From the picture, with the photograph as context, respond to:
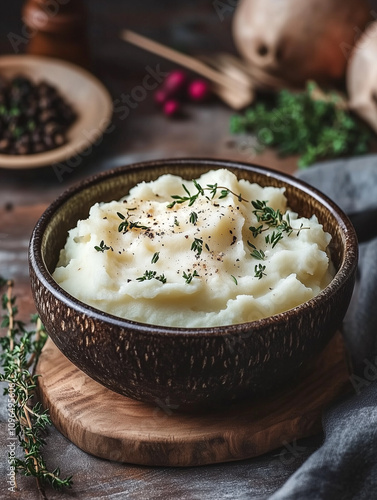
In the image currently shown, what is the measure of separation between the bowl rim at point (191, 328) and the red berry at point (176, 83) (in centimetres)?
188

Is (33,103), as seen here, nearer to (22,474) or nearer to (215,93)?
(215,93)

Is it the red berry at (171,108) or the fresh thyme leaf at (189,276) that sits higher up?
the fresh thyme leaf at (189,276)

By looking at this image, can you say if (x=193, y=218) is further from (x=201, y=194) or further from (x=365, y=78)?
(x=365, y=78)

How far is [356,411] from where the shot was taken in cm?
209

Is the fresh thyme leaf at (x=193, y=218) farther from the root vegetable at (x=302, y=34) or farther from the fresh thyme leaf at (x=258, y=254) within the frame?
the root vegetable at (x=302, y=34)

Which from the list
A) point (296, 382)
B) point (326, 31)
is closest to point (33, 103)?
point (326, 31)

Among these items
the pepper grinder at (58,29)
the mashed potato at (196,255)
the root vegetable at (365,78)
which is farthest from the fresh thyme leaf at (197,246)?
the pepper grinder at (58,29)

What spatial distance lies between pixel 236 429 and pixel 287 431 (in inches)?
6.4

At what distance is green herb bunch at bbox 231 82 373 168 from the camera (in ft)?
12.5

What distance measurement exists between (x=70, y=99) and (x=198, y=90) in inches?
30.7

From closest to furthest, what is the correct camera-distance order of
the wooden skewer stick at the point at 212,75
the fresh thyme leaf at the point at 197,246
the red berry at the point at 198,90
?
the fresh thyme leaf at the point at 197,246 < the wooden skewer stick at the point at 212,75 < the red berry at the point at 198,90

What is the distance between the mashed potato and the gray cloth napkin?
0.36 meters

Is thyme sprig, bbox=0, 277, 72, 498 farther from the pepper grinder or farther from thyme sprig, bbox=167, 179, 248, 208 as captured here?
the pepper grinder

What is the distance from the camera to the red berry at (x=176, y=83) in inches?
172
